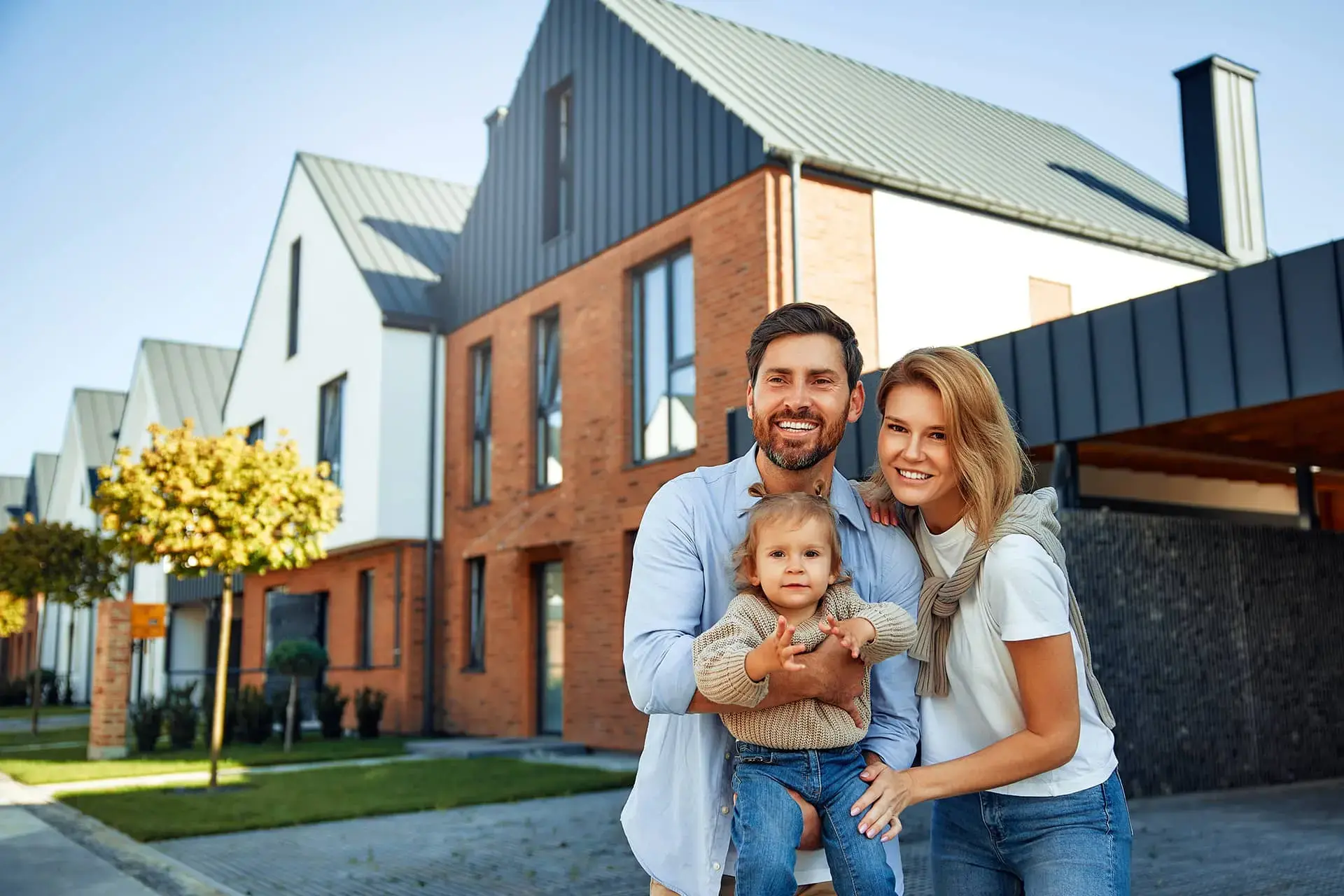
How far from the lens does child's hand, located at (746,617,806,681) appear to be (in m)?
2.29

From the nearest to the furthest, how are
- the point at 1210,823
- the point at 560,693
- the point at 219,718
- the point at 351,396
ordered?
the point at 1210,823 → the point at 219,718 → the point at 560,693 → the point at 351,396

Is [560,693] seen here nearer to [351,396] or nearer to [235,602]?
[351,396]

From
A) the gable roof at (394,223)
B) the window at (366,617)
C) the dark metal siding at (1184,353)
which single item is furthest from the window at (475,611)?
the dark metal siding at (1184,353)

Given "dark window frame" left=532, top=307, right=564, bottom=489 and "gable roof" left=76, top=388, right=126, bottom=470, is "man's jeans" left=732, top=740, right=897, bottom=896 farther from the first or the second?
"gable roof" left=76, top=388, right=126, bottom=470

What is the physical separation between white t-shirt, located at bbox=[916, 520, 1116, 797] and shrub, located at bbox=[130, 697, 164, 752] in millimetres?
16829

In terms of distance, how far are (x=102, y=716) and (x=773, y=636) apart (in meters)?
16.1

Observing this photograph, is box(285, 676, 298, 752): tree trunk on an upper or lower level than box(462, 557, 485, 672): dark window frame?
lower

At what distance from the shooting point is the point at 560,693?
17953mm

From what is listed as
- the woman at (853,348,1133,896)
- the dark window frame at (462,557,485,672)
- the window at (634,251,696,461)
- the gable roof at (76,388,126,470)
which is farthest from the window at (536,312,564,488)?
the gable roof at (76,388,126,470)

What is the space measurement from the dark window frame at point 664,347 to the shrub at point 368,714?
7026 millimetres

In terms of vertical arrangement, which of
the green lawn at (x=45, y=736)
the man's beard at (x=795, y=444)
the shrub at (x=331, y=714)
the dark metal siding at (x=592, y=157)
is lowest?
the green lawn at (x=45, y=736)

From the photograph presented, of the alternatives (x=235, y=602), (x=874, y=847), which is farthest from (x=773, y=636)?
(x=235, y=602)

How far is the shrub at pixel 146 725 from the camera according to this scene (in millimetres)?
17141

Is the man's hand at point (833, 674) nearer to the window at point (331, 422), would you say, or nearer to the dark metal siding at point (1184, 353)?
the dark metal siding at point (1184, 353)
